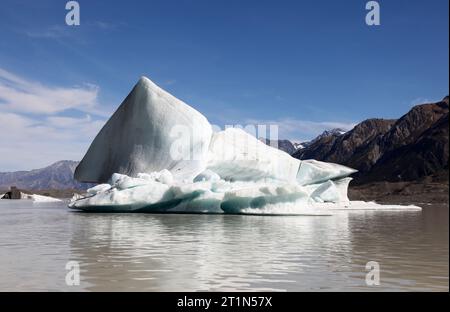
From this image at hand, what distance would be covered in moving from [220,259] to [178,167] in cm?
2529

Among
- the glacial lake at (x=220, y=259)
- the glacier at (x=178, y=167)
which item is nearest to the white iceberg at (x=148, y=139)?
the glacier at (x=178, y=167)

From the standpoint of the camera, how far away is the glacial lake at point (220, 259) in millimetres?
9555

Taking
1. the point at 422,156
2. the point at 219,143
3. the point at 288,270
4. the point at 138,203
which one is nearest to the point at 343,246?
the point at 288,270

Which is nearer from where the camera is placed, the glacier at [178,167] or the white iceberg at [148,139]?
the glacier at [178,167]

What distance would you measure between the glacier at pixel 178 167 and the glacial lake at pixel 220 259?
430 inches

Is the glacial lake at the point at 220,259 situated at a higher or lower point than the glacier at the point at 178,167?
lower

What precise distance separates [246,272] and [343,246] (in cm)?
608

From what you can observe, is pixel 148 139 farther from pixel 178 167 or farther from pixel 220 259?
pixel 220 259

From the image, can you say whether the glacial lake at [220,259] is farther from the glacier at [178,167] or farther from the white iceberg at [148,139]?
the white iceberg at [148,139]

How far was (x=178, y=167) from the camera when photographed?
37.7 metres

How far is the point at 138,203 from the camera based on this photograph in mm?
32062
